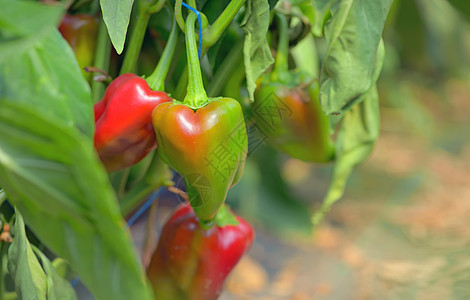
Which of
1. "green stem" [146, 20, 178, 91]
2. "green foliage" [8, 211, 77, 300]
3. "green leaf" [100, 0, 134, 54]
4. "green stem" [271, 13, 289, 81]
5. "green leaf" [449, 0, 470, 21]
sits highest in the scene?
"green leaf" [100, 0, 134, 54]

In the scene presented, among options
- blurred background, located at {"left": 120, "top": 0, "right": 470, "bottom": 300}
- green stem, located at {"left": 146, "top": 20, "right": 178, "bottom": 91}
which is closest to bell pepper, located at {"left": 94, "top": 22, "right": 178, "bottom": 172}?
green stem, located at {"left": 146, "top": 20, "right": 178, "bottom": 91}

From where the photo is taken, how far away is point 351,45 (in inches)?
21.4

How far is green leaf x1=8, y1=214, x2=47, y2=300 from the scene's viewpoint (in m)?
0.54

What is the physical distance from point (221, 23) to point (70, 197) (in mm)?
244

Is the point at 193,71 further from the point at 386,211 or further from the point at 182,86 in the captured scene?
the point at 386,211

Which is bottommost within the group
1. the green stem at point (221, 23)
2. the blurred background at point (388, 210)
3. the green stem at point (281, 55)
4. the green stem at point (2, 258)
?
the blurred background at point (388, 210)

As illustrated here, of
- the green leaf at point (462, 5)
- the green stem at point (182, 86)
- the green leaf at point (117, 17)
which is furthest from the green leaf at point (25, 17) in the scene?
the green leaf at point (462, 5)

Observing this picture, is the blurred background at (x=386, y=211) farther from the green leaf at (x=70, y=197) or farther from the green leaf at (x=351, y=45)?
the green leaf at (x=70, y=197)

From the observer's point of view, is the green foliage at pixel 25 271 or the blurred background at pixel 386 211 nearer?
the green foliage at pixel 25 271

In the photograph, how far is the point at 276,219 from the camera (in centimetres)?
153

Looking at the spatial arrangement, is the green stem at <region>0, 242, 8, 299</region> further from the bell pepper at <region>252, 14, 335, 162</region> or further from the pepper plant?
the bell pepper at <region>252, 14, 335, 162</region>

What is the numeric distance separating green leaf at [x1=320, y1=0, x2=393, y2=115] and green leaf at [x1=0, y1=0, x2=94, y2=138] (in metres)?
0.23

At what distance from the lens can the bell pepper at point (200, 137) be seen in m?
0.52

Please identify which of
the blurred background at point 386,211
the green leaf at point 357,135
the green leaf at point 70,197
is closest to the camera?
the green leaf at point 70,197
